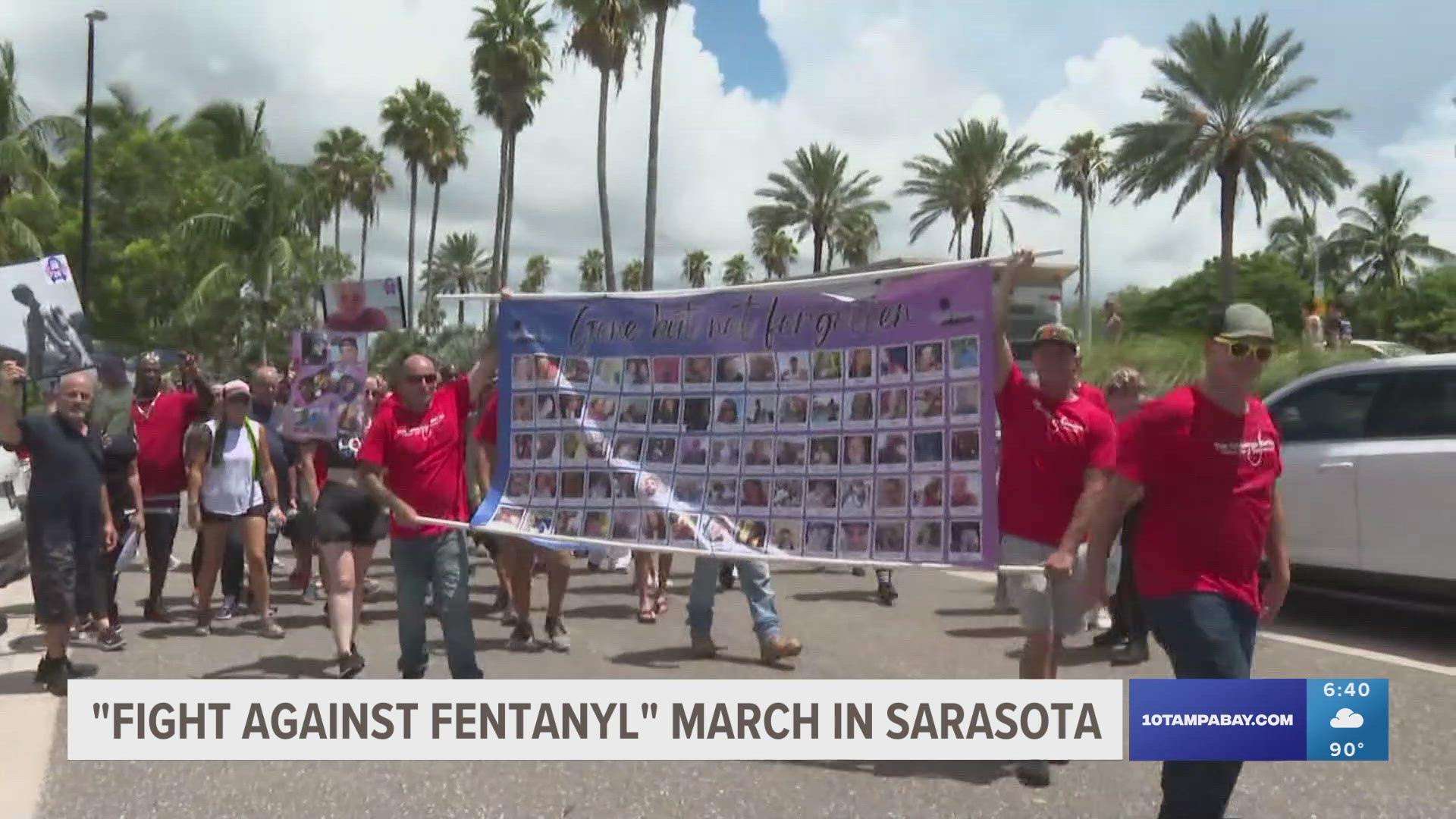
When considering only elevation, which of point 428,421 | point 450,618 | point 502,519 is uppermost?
point 428,421

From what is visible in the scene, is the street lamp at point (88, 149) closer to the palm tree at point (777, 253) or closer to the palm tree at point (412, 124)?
the palm tree at point (412, 124)

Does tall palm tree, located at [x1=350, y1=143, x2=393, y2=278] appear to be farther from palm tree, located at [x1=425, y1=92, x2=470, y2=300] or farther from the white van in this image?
the white van

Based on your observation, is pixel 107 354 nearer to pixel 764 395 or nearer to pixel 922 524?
pixel 764 395

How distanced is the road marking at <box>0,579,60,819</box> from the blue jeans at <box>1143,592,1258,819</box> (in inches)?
164

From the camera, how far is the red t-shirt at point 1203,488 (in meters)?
3.84

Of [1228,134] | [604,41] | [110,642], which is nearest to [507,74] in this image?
[604,41]

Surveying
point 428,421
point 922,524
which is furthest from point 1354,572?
point 428,421

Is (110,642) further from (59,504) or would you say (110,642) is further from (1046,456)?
(1046,456)

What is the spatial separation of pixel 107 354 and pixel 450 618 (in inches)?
202

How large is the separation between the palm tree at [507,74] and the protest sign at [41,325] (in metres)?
30.9

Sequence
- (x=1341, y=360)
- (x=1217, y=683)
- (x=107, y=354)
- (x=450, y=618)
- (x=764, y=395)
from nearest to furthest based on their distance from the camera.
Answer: (x=1217, y=683) → (x=764, y=395) → (x=450, y=618) → (x=107, y=354) → (x=1341, y=360)

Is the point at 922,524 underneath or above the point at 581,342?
underneath

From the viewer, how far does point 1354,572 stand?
7.79 meters

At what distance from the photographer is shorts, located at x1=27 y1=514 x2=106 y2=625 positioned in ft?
20.7
